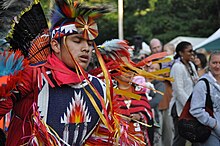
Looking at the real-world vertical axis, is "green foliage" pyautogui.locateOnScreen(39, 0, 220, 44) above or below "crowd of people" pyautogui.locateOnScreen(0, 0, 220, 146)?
above

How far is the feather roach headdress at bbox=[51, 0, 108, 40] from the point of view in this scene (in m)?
3.95

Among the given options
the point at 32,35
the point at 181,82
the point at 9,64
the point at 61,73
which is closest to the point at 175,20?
the point at 181,82

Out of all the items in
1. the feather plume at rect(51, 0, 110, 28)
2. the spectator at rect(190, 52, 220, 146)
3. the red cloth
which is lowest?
the spectator at rect(190, 52, 220, 146)

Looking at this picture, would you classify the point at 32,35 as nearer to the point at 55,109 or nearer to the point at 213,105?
the point at 55,109

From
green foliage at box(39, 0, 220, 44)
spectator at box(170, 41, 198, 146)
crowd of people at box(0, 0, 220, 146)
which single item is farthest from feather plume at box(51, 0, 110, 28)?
green foliage at box(39, 0, 220, 44)

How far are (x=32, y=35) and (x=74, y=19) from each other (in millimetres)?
337

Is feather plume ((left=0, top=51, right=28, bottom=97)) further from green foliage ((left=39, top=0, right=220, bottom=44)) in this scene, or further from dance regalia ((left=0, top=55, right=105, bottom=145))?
green foliage ((left=39, top=0, right=220, bottom=44))

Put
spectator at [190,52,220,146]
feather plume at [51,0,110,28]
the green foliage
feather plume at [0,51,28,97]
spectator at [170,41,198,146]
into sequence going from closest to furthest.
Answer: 1. feather plume at [0,51,28,97]
2. feather plume at [51,0,110,28]
3. spectator at [190,52,220,146]
4. spectator at [170,41,198,146]
5. the green foliage

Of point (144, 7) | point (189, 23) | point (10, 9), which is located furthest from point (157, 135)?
point (144, 7)

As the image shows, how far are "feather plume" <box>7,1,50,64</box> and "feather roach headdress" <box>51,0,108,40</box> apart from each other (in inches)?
4.9

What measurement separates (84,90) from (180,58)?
14.5 feet

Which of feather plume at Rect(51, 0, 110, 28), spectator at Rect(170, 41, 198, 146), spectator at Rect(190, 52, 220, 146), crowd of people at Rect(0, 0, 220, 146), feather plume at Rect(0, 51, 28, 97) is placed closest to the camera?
feather plume at Rect(0, 51, 28, 97)

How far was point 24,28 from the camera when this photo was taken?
408 centimetres

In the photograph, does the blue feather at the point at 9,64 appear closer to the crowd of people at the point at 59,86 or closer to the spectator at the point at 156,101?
the crowd of people at the point at 59,86
